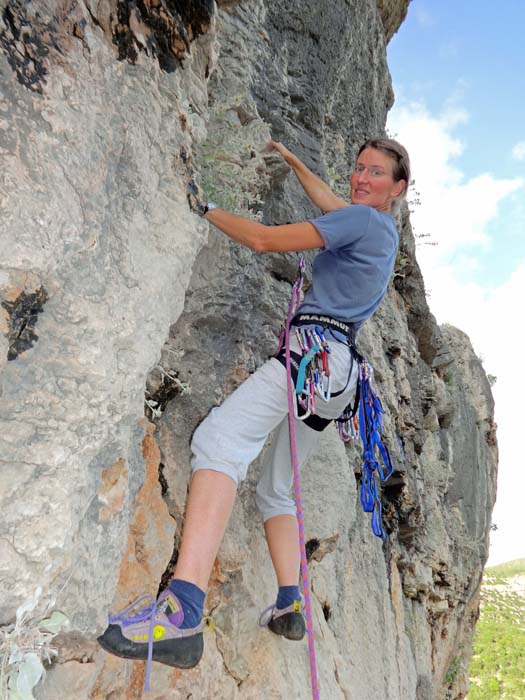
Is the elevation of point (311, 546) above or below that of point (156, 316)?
below

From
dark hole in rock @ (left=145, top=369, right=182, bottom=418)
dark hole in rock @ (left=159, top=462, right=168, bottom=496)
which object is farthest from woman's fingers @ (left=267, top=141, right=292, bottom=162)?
dark hole in rock @ (left=159, top=462, right=168, bottom=496)

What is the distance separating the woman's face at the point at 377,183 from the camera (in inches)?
139

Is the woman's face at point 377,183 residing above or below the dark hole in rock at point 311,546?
above

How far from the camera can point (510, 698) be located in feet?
128

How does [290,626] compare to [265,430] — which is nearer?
[265,430]

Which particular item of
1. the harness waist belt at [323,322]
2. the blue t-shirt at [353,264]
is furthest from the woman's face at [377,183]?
the harness waist belt at [323,322]

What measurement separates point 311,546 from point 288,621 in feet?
2.95

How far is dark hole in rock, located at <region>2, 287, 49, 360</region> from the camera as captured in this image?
2068 millimetres

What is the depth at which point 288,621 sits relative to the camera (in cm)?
342

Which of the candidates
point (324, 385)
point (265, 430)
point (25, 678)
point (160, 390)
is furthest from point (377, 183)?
point (25, 678)

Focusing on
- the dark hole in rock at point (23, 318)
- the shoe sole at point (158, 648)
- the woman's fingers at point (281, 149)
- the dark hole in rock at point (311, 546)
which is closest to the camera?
the dark hole in rock at point (23, 318)

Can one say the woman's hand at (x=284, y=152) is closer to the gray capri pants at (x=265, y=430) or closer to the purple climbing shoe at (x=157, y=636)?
the gray capri pants at (x=265, y=430)

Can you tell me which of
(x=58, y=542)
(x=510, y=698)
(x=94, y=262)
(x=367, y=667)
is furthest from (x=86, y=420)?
(x=510, y=698)

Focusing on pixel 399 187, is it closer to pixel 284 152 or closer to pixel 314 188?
pixel 314 188
